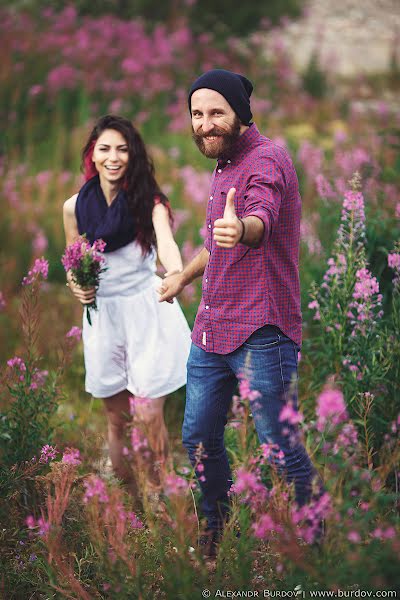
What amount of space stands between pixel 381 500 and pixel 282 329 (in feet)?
2.45

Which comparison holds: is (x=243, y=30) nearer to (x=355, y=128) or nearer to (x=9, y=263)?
(x=355, y=128)

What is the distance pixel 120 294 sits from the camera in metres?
3.32

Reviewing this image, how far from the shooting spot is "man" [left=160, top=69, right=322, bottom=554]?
2.44m

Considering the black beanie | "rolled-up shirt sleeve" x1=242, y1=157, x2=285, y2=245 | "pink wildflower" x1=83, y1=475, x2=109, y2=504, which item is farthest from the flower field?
the black beanie

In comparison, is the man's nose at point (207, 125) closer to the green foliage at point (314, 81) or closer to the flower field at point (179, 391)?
the flower field at point (179, 391)

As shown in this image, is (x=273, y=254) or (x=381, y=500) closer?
(x=381, y=500)

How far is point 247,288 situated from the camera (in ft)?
8.09

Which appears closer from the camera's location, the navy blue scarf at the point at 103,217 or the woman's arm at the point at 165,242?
the woman's arm at the point at 165,242

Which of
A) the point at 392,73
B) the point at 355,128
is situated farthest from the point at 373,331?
the point at 392,73

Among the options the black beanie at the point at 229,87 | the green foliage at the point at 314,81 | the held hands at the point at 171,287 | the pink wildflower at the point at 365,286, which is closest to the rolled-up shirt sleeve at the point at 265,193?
the black beanie at the point at 229,87

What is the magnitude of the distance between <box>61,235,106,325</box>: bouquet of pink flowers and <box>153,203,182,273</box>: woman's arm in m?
0.29

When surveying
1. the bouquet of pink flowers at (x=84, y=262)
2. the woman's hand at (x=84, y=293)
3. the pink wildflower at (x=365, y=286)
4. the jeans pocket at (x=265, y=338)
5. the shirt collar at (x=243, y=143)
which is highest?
the shirt collar at (x=243, y=143)

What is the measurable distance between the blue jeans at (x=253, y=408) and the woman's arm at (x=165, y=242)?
0.46 metres

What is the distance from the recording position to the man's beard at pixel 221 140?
251cm
